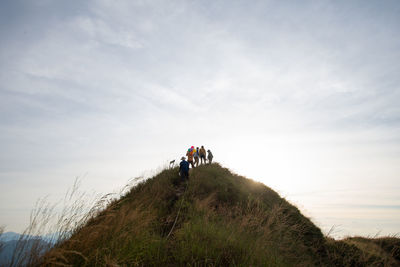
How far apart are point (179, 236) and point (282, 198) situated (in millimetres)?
15715

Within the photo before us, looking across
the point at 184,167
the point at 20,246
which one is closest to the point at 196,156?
the point at 184,167

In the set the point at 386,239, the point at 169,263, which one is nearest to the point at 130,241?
the point at 169,263

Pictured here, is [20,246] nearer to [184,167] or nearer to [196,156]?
[184,167]

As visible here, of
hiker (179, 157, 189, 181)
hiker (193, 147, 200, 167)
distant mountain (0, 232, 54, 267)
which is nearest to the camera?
distant mountain (0, 232, 54, 267)

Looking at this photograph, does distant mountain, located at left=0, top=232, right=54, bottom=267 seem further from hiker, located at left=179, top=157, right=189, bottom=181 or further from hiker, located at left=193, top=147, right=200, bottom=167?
hiker, located at left=193, top=147, right=200, bottom=167

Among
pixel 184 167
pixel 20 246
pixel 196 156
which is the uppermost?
pixel 196 156

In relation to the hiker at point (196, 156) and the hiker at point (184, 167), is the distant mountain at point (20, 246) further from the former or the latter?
the hiker at point (196, 156)

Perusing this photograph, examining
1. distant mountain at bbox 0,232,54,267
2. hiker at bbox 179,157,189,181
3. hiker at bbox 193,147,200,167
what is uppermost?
hiker at bbox 193,147,200,167

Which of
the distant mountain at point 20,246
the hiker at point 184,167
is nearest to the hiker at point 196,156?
the hiker at point 184,167

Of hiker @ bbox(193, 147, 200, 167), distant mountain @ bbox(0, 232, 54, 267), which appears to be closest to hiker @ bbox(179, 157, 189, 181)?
hiker @ bbox(193, 147, 200, 167)

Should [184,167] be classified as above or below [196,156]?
below

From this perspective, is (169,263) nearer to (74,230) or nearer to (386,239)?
(74,230)

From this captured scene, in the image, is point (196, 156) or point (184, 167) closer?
point (184, 167)

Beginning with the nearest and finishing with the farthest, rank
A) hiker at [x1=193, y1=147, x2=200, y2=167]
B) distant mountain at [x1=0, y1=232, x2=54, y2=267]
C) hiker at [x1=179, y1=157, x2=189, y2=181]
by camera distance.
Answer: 1. distant mountain at [x1=0, y1=232, x2=54, y2=267]
2. hiker at [x1=179, y1=157, x2=189, y2=181]
3. hiker at [x1=193, y1=147, x2=200, y2=167]
